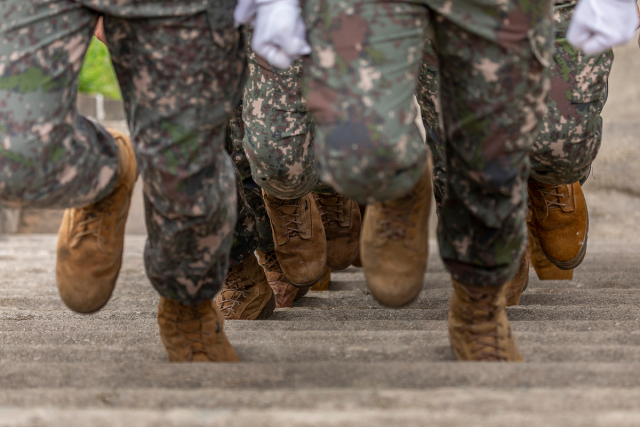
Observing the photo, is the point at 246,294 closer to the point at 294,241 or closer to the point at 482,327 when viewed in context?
the point at 294,241

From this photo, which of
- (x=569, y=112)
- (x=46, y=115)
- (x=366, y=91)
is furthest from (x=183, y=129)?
(x=569, y=112)

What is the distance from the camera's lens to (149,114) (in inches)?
64.7

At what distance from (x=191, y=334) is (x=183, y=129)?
0.58 metres

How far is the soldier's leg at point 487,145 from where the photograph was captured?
156 centimetres

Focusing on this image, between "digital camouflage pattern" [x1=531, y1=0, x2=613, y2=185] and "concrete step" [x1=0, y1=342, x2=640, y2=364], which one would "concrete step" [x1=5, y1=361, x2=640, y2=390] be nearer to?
"concrete step" [x1=0, y1=342, x2=640, y2=364]

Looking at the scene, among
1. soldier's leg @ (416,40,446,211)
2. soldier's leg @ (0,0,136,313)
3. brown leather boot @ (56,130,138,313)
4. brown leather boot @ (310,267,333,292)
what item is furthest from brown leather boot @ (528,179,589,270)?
soldier's leg @ (0,0,136,313)

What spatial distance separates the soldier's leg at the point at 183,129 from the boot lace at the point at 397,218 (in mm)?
414

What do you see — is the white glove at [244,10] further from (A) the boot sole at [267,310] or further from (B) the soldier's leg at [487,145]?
(A) the boot sole at [267,310]

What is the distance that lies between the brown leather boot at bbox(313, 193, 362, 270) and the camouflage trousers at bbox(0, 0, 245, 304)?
1613 mm

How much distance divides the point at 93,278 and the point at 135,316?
0.79 metres

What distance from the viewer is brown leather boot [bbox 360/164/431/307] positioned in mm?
1757

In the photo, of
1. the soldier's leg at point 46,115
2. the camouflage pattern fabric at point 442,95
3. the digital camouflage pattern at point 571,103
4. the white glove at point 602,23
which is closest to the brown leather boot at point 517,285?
the digital camouflage pattern at point 571,103

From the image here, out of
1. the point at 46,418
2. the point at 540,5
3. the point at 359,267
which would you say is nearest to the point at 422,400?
the point at 46,418

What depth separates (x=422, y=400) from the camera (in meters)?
1.36
